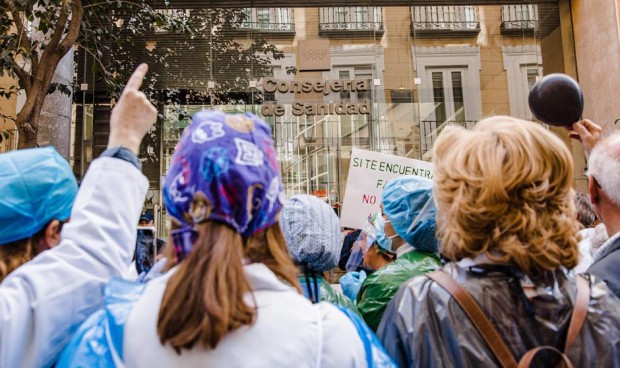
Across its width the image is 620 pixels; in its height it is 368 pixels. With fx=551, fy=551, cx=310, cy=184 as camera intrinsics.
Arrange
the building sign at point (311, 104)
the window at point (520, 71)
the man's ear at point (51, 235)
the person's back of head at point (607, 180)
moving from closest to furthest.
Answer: the man's ear at point (51, 235) < the person's back of head at point (607, 180) < the building sign at point (311, 104) < the window at point (520, 71)

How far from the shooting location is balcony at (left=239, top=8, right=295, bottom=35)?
35.4 ft

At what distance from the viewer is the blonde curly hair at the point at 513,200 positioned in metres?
1.51

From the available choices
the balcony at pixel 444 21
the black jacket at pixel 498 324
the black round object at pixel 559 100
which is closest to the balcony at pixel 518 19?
the balcony at pixel 444 21

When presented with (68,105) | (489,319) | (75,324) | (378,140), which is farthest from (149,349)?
(378,140)

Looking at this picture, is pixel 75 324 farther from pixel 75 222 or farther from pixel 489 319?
pixel 489 319

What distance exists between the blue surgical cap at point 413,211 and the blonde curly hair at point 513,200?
122 cm

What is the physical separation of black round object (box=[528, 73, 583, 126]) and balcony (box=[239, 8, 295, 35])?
29.0 feet

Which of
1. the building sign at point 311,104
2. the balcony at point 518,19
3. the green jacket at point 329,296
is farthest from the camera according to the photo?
the balcony at point 518,19

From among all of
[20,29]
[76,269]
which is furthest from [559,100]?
[20,29]

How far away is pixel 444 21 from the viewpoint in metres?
11.0

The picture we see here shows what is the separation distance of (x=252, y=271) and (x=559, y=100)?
67.8 inches

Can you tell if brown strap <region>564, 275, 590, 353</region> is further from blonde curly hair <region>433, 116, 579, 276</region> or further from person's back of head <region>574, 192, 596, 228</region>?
person's back of head <region>574, 192, 596, 228</region>

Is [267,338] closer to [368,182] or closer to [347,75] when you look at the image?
[368,182]

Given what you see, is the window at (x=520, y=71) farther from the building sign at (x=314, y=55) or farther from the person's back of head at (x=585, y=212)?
the person's back of head at (x=585, y=212)
